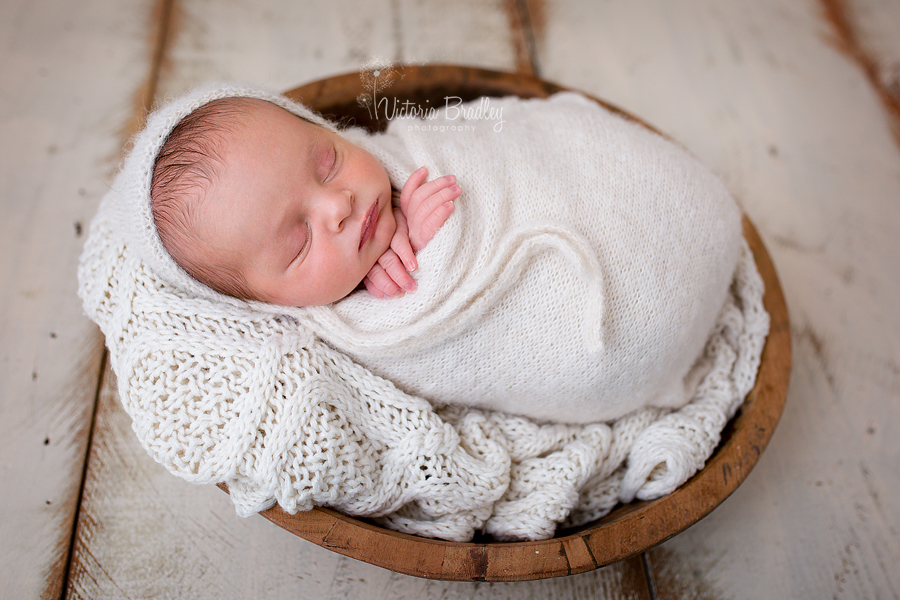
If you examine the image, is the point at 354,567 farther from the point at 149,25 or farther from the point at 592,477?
the point at 149,25

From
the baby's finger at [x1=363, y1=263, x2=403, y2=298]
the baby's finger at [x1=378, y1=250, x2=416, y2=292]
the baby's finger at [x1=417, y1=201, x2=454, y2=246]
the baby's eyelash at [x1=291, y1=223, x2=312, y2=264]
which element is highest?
the baby's finger at [x1=417, y1=201, x2=454, y2=246]

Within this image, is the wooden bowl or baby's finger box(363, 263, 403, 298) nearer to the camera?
the wooden bowl

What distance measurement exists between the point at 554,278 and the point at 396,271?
0.24m

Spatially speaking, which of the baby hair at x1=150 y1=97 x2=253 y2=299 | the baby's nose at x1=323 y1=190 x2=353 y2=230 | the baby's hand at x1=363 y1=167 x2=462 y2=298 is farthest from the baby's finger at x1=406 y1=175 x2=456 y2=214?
the baby hair at x1=150 y1=97 x2=253 y2=299

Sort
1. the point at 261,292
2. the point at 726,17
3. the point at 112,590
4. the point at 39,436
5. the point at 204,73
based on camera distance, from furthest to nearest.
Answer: the point at 726,17 → the point at 204,73 → the point at 39,436 → the point at 112,590 → the point at 261,292

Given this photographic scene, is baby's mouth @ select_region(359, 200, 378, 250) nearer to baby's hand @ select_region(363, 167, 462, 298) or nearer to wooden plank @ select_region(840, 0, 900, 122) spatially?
baby's hand @ select_region(363, 167, 462, 298)

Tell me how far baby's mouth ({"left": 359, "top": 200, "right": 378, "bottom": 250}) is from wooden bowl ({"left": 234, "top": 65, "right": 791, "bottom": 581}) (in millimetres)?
354

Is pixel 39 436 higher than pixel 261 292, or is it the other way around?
pixel 261 292

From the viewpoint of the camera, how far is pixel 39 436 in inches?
43.0

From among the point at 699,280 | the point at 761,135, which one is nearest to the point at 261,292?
the point at 699,280

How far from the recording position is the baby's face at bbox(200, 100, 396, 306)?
0.80 metres

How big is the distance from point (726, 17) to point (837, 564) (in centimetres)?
145

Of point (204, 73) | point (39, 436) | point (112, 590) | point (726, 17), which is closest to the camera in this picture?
point (112, 590)

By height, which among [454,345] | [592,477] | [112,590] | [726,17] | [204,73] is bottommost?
[112,590]
